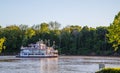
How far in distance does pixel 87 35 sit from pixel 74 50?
876 centimetres

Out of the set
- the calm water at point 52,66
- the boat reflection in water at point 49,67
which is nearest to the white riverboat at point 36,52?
the calm water at point 52,66

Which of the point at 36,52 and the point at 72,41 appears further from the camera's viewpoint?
the point at 72,41

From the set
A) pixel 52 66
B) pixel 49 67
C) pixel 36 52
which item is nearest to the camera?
pixel 49 67

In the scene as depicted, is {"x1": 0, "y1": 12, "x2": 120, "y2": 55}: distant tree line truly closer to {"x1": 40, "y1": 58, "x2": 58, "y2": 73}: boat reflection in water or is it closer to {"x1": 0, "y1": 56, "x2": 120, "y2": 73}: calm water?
{"x1": 0, "y1": 56, "x2": 120, "y2": 73}: calm water

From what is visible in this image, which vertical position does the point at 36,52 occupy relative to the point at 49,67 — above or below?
above

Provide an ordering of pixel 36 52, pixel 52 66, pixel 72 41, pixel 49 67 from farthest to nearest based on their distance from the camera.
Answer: pixel 72 41
pixel 36 52
pixel 52 66
pixel 49 67

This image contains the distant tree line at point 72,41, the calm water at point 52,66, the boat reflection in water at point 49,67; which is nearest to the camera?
the boat reflection in water at point 49,67

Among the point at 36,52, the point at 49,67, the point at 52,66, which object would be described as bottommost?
the point at 49,67

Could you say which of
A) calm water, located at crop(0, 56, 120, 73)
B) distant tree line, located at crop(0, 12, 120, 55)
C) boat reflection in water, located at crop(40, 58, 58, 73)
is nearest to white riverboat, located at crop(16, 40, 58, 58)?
distant tree line, located at crop(0, 12, 120, 55)

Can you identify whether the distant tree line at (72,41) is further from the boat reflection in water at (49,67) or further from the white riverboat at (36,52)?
the boat reflection in water at (49,67)

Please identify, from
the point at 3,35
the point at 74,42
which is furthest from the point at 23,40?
the point at 74,42

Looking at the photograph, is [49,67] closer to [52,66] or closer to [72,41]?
[52,66]

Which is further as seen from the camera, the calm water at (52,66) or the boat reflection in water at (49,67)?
the calm water at (52,66)

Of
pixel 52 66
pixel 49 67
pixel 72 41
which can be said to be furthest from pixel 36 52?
pixel 49 67
